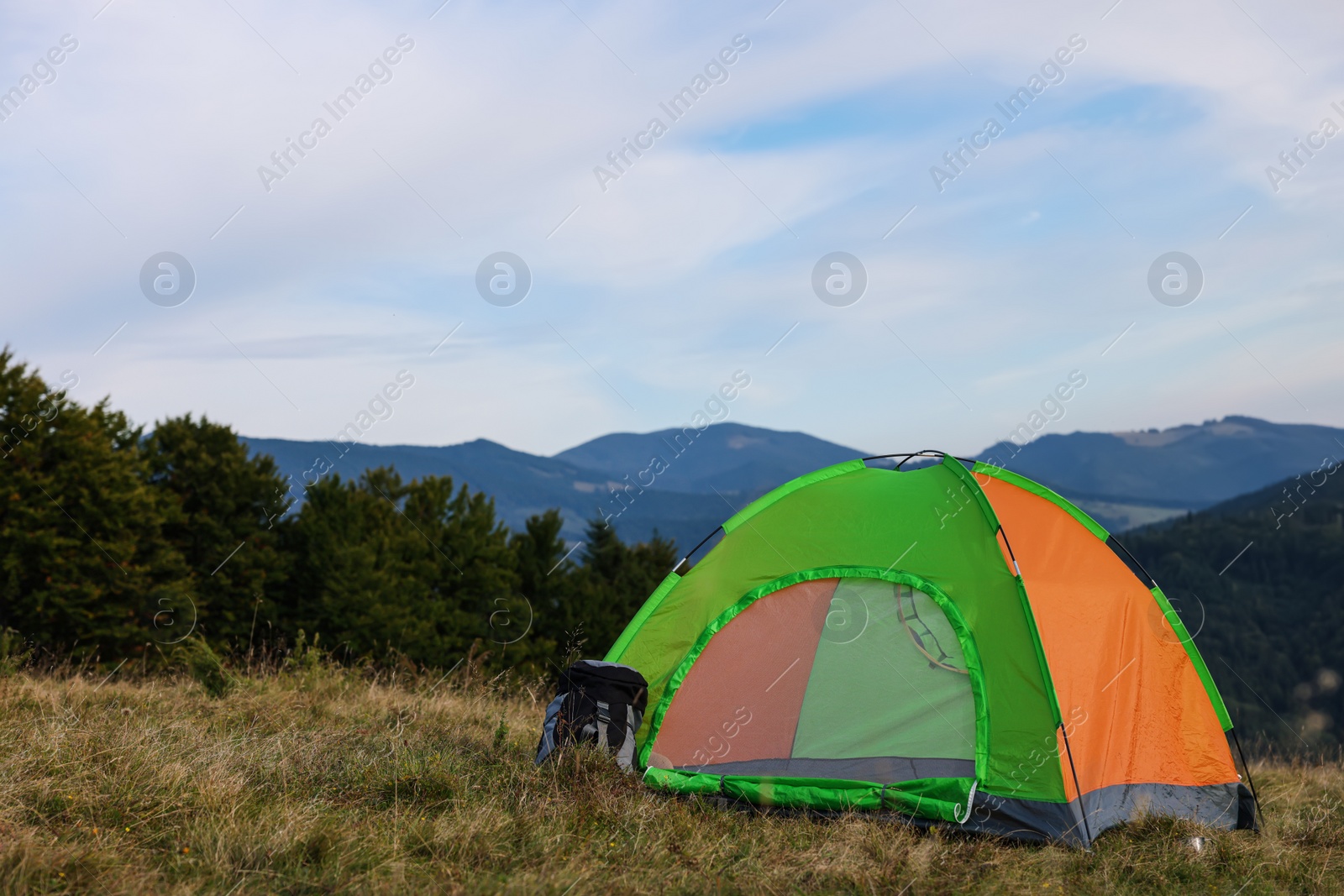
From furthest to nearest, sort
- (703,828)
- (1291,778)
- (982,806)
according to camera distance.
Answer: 1. (1291,778)
2. (982,806)
3. (703,828)

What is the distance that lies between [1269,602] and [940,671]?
112 metres

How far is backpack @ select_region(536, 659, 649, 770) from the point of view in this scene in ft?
18.3

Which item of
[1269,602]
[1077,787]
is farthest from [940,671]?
[1269,602]

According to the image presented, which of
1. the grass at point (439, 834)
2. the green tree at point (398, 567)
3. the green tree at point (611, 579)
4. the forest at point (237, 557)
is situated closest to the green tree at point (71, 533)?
the forest at point (237, 557)

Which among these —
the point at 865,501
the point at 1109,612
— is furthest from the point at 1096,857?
the point at 865,501

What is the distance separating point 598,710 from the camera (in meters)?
5.66

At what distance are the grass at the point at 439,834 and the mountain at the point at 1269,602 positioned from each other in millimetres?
66835

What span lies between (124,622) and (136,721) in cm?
2232

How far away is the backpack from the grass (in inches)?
9.4

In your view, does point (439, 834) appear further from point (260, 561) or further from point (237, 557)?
point (260, 561)

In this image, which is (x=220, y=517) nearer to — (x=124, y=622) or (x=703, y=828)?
(x=124, y=622)

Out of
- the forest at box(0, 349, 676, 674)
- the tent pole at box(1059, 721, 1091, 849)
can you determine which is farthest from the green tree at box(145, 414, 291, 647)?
the tent pole at box(1059, 721, 1091, 849)

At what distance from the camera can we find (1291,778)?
714cm

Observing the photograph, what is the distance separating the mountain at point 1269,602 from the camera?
7562cm
